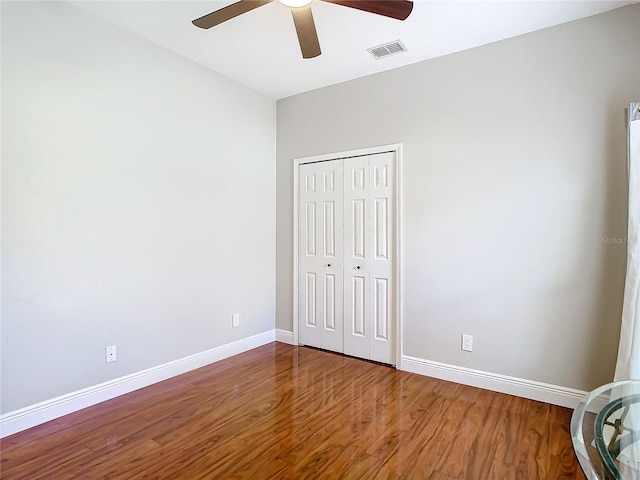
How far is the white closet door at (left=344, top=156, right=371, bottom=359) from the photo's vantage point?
3508 millimetres

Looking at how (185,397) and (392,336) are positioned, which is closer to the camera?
(185,397)

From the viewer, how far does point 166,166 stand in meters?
3.01

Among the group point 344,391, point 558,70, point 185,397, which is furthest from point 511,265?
point 185,397

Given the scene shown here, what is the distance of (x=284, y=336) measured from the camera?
13.4ft

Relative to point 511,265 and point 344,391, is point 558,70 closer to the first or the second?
point 511,265

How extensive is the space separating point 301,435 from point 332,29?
287 cm

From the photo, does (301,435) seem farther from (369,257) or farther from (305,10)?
(305,10)

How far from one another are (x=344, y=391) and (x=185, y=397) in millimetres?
1240

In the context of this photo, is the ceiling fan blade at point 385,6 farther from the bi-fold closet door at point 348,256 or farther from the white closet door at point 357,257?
the white closet door at point 357,257

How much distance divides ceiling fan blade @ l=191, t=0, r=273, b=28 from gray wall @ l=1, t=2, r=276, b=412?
101 centimetres

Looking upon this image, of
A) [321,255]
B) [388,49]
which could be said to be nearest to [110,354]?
[321,255]

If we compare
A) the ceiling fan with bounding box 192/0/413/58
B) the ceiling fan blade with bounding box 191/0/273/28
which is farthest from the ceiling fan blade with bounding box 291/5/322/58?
the ceiling fan blade with bounding box 191/0/273/28

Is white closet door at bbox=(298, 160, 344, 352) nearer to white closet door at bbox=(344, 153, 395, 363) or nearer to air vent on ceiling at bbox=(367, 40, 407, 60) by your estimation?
white closet door at bbox=(344, 153, 395, 363)

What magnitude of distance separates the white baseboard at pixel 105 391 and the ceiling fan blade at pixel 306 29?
8.98 feet
